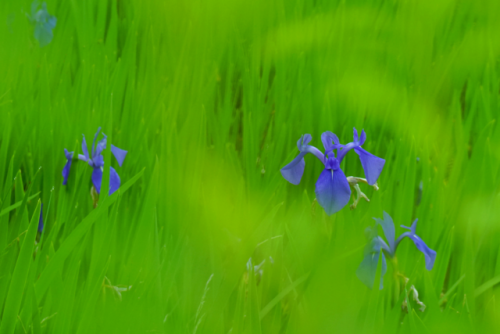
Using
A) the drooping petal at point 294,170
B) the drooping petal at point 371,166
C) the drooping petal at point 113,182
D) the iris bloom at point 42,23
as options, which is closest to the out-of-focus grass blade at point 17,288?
the drooping petal at point 113,182

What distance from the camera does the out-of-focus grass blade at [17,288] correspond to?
50 cm

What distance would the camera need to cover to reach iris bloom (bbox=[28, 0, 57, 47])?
1320 millimetres

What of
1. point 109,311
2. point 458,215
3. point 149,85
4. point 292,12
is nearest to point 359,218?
point 458,215

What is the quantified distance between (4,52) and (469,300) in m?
1.20

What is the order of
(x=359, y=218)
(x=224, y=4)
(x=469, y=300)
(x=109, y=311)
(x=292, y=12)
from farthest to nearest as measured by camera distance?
1. (x=292, y=12)
2. (x=224, y=4)
3. (x=359, y=218)
4. (x=469, y=300)
5. (x=109, y=311)

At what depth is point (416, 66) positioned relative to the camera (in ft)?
3.90

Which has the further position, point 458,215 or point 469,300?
point 458,215

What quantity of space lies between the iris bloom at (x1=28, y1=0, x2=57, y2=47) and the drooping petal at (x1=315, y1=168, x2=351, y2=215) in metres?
1.01

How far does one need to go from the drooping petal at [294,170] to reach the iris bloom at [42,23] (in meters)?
0.93

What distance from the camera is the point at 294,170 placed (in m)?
0.76

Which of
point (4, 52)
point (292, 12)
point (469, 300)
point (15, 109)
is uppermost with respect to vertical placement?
point (292, 12)

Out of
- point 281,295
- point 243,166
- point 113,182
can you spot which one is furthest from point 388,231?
point 113,182

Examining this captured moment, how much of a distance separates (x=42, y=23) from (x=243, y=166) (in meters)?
0.85

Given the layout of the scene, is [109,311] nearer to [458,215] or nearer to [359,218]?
[359,218]
